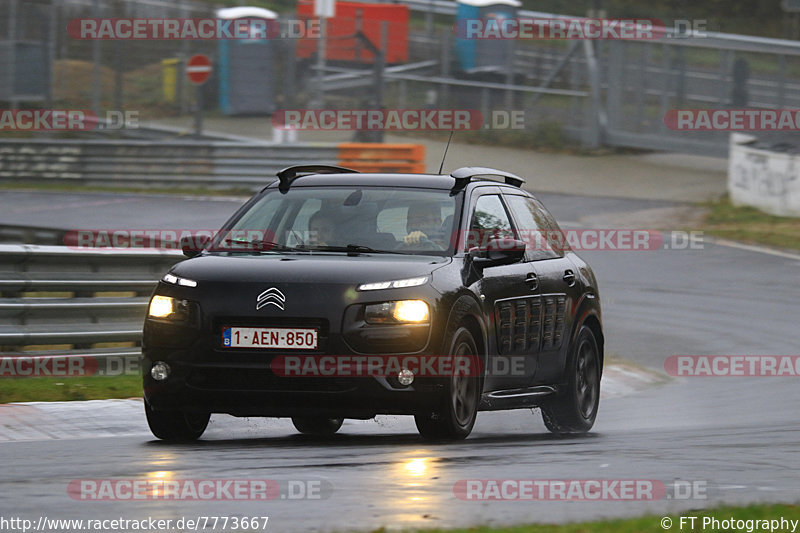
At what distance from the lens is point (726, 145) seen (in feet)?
102

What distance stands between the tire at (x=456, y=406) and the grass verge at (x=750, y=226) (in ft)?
50.3

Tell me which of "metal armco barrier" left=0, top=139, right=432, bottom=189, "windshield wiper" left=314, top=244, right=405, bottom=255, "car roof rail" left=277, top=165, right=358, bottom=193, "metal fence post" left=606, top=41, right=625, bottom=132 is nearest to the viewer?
"windshield wiper" left=314, top=244, right=405, bottom=255

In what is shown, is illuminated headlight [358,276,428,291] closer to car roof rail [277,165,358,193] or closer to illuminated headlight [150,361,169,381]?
illuminated headlight [150,361,169,381]

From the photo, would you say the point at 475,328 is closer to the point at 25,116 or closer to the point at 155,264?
the point at 155,264

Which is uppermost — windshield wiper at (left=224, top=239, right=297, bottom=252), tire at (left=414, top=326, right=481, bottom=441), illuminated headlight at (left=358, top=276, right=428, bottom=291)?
windshield wiper at (left=224, top=239, right=297, bottom=252)

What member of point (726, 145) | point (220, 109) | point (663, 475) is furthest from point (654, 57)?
point (663, 475)

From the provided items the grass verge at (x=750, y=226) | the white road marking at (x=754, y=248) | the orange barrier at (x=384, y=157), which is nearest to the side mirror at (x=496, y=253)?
the white road marking at (x=754, y=248)

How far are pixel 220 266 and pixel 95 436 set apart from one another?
130 cm

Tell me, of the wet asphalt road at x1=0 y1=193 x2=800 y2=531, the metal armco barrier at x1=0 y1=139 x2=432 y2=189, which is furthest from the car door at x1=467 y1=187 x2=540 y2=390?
the metal armco barrier at x1=0 y1=139 x2=432 y2=189

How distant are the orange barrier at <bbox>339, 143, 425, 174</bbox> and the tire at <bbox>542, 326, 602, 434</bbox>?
16925 mm

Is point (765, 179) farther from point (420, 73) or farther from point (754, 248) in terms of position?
point (420, 73)

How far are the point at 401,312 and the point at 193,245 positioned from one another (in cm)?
155

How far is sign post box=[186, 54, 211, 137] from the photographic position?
104 feet

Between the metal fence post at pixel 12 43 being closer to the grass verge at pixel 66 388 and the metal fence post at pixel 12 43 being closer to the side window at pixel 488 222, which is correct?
the grass verge at pixel 66 388
